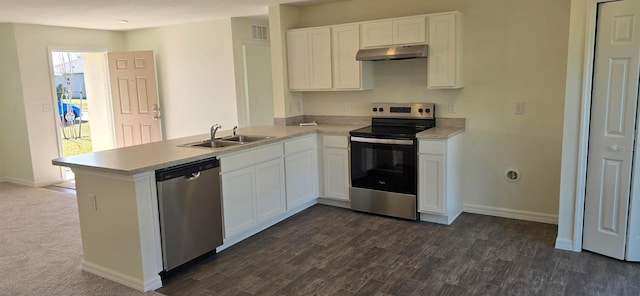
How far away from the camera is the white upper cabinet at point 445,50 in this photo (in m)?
4.02

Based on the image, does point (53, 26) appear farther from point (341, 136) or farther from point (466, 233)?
point (466, 233)

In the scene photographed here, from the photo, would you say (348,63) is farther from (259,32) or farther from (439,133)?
(259,32)

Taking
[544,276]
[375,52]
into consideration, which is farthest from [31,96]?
[544,276]

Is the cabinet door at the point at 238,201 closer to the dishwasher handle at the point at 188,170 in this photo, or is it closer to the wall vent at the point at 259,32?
the dishwasher handle at the point at 188,170

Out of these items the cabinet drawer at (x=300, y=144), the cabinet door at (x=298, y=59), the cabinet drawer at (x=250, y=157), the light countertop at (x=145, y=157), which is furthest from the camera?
the cabinet door at (x=298, y=59)

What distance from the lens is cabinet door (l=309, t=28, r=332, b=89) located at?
4723 mm

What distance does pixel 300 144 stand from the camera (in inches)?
176

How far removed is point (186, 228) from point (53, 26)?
4804 mm

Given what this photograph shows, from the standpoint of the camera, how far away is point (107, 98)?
289 inches

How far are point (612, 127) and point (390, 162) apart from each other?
1.81 metres

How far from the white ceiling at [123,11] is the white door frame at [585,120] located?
2.68m

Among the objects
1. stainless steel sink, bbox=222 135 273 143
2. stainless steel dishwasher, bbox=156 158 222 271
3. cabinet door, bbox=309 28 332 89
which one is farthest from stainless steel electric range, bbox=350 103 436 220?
stainless steel dishwasher, bbox=156 158 222 271

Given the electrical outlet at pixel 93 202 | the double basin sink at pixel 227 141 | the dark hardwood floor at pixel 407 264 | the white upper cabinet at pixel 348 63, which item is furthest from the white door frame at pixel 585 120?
the electrical outlet at pixel 93 202

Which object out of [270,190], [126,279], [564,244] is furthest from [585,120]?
[126,279]
